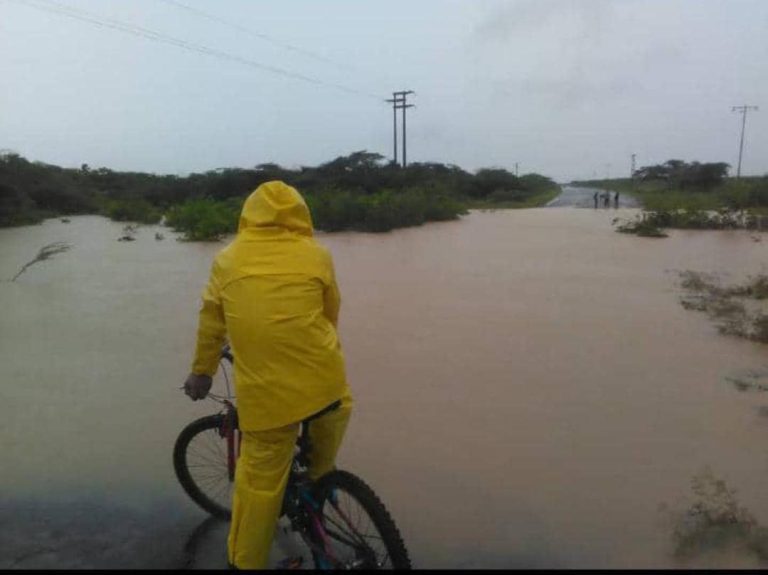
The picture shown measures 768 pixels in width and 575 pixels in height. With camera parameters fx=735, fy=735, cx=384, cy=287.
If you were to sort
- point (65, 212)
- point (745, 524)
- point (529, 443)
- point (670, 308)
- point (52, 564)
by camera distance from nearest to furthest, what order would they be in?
1. point (52, 564)
2. point (745, 524)
3. point (529, 443)
4. point (670, 308)
5. point (65, 212)

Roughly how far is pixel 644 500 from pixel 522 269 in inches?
409

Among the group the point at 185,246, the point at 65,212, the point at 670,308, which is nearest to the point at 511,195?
the point at 65,212

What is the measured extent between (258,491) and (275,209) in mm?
1014

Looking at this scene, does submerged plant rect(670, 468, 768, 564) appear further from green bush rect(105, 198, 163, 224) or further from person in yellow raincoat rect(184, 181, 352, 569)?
green bush rect(105, 198, 163, 224)

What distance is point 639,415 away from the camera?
5.56 meters

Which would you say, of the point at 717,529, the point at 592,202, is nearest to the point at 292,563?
the point at 717,529

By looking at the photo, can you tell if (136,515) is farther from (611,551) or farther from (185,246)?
(185,246)

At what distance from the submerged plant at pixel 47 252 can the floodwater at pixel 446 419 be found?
2.08 metres

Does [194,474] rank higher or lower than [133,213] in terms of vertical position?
higher

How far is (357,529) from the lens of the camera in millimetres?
2756

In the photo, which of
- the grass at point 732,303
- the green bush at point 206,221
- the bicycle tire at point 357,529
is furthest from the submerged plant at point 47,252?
the bicycle tire at point 357,529

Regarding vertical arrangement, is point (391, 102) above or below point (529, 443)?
above

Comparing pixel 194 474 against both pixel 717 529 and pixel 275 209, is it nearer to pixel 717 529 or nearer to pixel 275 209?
pixel 275 209

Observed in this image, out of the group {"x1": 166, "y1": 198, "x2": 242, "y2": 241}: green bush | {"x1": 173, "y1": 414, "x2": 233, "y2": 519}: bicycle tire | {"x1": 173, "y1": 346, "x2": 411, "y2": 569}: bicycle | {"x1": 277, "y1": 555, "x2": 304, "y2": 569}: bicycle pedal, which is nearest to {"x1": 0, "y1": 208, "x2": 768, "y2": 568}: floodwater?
{"x1": 173, "y1": 414, "x2": 233, "y2": 519}: bicycle tire
